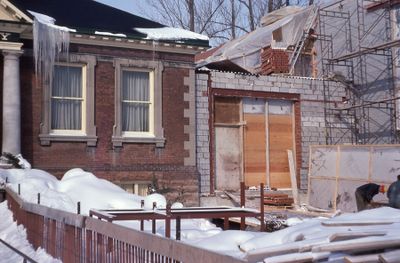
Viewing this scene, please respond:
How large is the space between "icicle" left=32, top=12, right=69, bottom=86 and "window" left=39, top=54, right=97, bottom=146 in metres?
0.32

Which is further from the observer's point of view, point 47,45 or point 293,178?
point 293,178

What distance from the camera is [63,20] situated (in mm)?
17766

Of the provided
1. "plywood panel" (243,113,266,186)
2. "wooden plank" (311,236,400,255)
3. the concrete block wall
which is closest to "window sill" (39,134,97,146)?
the concrete block wall

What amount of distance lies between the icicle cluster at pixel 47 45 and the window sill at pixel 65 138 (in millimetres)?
1663

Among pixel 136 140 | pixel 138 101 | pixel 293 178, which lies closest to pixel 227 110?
pixel 138 101

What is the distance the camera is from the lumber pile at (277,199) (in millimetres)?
19609

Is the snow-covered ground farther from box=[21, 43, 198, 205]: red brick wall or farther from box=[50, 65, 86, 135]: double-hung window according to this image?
box=[50, 65, 86, 135]: double-hung window

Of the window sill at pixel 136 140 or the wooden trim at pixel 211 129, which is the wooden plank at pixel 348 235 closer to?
the window sill at pixel 136 140

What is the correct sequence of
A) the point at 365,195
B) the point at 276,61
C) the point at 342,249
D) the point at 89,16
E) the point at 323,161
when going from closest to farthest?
1. the point at 342,249
2. the point at 365,195
3. the point at 89,16
4. the point at 323,161
5. the point at 276,61

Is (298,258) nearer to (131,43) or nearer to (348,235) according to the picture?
(348,235)

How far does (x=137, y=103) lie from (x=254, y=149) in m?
4.72

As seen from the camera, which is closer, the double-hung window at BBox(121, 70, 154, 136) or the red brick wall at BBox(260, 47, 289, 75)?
the double-hung window at BBox(121, 70, 154, 136)

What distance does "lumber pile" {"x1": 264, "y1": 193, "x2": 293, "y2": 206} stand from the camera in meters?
19.6

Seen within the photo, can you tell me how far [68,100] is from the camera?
17.4 m
